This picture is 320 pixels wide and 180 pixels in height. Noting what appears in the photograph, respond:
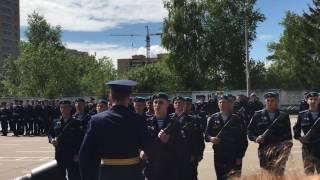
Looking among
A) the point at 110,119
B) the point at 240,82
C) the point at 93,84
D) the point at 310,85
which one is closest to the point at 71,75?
the point at 93,84

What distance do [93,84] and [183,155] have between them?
69295mm

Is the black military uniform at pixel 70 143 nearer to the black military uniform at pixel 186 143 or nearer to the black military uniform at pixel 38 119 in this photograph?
the black military uniform at pixel 186 143

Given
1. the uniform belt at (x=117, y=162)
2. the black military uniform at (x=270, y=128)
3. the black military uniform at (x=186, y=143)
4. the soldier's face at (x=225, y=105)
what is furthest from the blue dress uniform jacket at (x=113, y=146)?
the soldier's face at (x=225, y=105)

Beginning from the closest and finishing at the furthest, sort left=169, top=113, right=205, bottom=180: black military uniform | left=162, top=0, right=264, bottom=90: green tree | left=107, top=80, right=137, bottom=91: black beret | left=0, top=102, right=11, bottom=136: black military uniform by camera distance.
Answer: left=107, top=80, right=137, bottom=91: black beret, left=169, top=113, right=205, bottom=180: black military uniform, left=0, top=102, right=11, bottom=136: black military uniform, left=162, top=0, right=264, bottom=90: green tree

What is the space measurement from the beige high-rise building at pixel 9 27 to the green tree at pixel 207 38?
119306 mm

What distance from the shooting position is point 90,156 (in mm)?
4574

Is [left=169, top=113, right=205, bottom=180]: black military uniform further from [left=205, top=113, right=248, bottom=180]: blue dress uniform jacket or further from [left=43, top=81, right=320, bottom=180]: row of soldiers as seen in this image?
[left=205, top=113, right=248, bottom=180]: blue dress uniform jacket

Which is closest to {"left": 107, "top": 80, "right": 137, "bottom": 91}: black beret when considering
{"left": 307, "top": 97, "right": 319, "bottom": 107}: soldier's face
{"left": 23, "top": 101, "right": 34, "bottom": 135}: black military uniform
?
{"left": 307, "top": 97, "right": 319, "bottom": 107}: soldier's face

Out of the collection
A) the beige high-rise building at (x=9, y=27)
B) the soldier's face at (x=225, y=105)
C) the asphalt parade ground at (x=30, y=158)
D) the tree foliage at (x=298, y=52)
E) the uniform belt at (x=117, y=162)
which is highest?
the beige high-rise building at (x=9, y=27)

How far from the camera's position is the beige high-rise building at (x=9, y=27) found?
174 meters

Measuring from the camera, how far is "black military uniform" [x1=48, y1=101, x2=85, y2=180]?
8.73 metres

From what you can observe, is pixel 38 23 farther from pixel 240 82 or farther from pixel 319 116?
pixel 319 116

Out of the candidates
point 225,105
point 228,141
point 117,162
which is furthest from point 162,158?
point 117,162

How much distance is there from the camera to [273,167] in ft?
7.17
